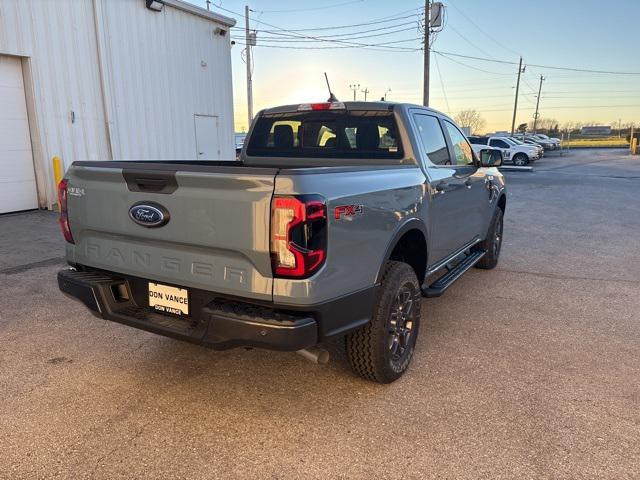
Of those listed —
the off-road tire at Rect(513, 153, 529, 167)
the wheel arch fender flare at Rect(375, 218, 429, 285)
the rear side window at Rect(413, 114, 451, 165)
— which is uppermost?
the rear side window at Rect(413, 114, 451, 165)

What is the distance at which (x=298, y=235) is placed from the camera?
238cm

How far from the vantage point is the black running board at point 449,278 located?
12.8 feet

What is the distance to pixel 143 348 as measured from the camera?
382 centimetres

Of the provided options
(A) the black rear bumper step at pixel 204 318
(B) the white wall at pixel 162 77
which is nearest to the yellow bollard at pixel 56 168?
(B) the white wall at pixel 162 77

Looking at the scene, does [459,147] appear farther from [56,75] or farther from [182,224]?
[56,75]

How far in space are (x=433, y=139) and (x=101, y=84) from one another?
30.5ft

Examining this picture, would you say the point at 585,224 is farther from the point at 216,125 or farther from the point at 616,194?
the point at 216,125

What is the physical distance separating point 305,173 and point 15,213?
31.6 feet

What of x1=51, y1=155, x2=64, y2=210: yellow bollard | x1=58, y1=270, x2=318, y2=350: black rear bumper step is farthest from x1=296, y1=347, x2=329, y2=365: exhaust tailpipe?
x1=51, y1=155, x2=64, y2=210: yellow bollard

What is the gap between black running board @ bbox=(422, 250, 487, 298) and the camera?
3.89 metres

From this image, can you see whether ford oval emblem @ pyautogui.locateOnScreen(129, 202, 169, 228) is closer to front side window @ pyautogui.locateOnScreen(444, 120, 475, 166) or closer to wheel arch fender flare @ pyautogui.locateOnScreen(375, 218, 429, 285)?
wheel arch fender flare @ pyautogui.locateOnScreen(375, 218, 429, 285)

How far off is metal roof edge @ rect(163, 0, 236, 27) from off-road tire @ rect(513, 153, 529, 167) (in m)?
23.3

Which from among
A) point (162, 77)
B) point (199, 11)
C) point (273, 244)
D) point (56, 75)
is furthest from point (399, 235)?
point (199, 11)

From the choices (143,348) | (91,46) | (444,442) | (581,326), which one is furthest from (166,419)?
(91,46)
